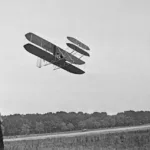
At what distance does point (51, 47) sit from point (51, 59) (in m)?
1.33

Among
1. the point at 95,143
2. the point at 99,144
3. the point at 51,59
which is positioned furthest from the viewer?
the point at 95,143

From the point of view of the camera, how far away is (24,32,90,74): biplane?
979 inches

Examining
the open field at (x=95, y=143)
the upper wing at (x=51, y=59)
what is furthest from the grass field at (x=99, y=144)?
the upper wing at (x=51, y=59)

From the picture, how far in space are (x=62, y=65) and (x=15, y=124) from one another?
8889 cm

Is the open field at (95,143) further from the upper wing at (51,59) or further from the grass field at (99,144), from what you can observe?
the upper wing at (51,59)

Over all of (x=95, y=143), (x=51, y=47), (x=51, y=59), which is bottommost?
(x=95, y=143)

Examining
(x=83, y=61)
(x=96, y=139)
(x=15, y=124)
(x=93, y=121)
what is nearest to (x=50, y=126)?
(x=15, y=124)

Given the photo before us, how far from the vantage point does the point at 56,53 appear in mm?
26703

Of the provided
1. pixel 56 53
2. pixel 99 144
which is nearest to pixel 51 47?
pixel 56 53

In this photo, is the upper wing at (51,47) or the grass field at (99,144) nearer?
the upper wing at (51,47)

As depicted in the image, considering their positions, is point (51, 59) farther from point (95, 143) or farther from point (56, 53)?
point (95, 143)

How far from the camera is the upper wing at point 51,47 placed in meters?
24.4

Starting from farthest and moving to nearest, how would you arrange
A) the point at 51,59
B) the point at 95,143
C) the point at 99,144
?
the point at 95,143 < the point at 99,144 < the point at 51,59

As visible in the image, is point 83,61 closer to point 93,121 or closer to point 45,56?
point 45,56
